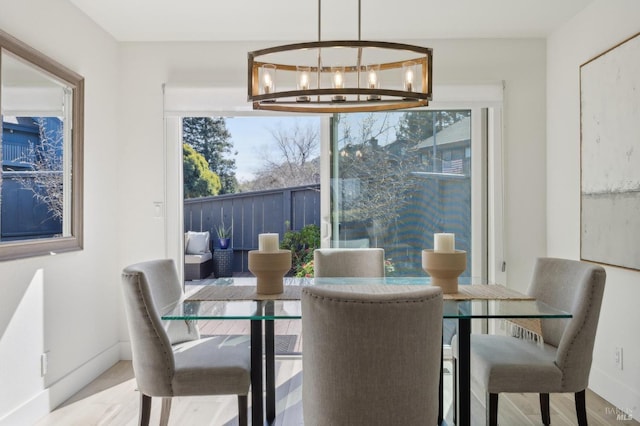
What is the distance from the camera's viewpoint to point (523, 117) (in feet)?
12.1

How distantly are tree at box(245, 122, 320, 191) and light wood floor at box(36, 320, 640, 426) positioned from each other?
1777 mm

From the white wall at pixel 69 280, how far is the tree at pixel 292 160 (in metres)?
1.26

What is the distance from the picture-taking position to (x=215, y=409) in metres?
2.82

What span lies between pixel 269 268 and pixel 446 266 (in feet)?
2.74

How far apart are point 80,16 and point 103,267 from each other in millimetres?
1689

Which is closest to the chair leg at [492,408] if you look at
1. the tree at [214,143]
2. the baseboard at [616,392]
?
the baseboard at [616,392]

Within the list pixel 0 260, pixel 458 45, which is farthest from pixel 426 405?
pixel 458 45

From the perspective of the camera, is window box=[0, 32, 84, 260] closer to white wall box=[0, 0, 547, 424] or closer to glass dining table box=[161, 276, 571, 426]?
white wall box=[0, 0, 547, 424]

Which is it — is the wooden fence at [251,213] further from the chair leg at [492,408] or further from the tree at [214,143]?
Answer: the chair leg at [492,408]

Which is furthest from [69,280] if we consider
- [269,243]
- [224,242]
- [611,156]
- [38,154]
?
[611,156]

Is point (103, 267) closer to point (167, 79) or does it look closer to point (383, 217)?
point (167, 79)

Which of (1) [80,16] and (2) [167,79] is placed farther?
(2) [167,79]

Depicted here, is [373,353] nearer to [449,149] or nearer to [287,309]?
[287,309]

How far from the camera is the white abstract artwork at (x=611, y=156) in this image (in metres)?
2.63
